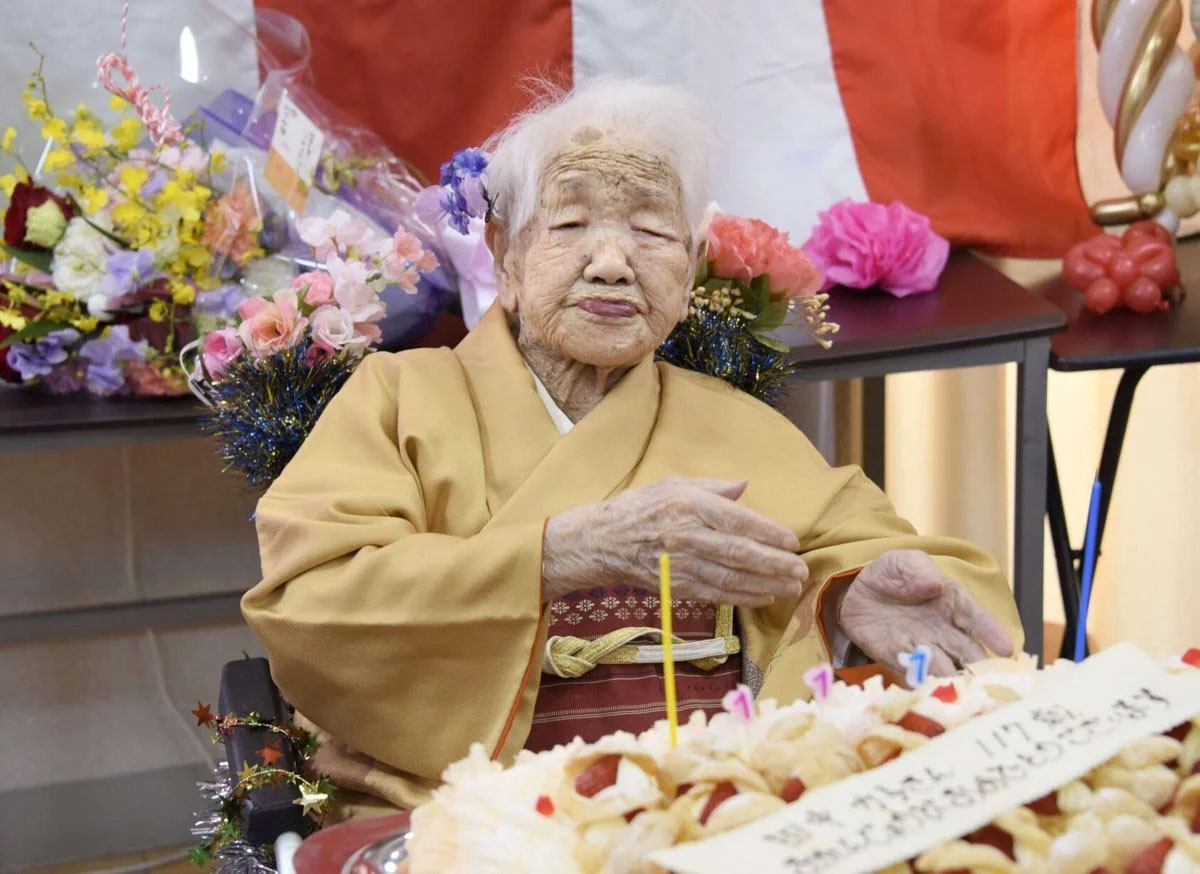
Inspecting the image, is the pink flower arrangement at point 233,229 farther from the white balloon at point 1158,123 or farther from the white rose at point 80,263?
the white balloon at point 1158,123

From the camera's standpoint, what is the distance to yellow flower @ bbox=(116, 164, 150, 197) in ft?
6.80

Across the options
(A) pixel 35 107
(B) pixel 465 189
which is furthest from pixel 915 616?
(A) pixel 35 107

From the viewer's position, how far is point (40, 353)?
6.88ft

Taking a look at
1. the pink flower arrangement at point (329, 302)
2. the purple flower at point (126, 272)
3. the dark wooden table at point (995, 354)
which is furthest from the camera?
the dark wooden table at point (995, 354)

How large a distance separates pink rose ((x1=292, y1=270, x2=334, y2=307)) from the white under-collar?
304 mm

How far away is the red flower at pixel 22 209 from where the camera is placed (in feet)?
6.86

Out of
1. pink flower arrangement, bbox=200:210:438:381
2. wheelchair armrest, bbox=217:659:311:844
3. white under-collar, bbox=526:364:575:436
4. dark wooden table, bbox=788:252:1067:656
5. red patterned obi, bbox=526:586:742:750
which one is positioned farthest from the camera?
dark wooden table, bbox=788:252:1067:656

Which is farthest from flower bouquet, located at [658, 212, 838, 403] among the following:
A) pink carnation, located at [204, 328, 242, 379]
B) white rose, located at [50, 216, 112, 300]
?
white rose, located at [50, 216, 112, 300]

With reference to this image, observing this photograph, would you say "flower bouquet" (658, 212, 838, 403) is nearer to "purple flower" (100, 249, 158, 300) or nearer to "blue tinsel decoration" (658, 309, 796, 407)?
"blue tinsel decoration" (658, 309, 796, 407)

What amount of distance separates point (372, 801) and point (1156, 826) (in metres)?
0.87

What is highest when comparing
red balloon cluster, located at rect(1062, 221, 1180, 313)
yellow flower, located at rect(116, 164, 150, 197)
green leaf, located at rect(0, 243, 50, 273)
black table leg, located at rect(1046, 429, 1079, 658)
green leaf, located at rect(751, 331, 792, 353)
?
yellow flower, located at rect(116, 164, 150, 197)

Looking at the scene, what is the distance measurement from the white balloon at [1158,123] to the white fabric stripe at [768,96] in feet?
1.55

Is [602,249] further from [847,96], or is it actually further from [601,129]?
[847,96]

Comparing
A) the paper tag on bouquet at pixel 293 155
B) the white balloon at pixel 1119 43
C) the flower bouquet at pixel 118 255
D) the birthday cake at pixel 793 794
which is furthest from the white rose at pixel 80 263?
the white balloon at pixel 1119 43
